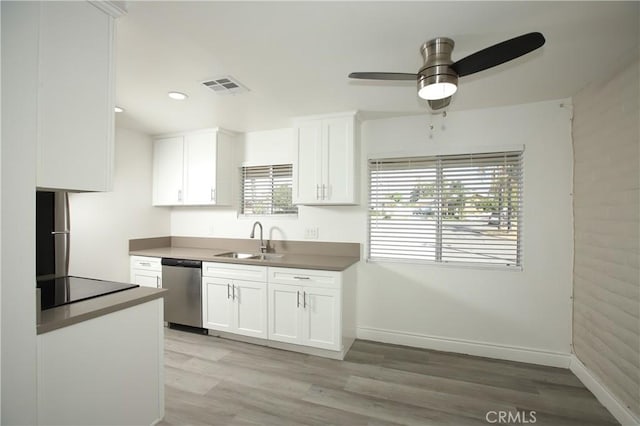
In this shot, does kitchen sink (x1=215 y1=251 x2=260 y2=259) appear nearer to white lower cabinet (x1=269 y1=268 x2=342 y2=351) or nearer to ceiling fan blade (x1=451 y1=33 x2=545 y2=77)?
white lower cabinet (x1=269 y1=268 x2=342 y2=351)

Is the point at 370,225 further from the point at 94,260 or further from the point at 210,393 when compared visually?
the point at 94,260

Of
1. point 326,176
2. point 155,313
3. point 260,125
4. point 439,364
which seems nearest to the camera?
point 155,313

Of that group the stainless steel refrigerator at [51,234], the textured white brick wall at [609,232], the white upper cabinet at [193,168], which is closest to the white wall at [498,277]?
the textured white brick wall at [609,232]

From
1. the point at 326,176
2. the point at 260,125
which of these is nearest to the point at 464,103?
the point at 326,176

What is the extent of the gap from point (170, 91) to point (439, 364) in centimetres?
342

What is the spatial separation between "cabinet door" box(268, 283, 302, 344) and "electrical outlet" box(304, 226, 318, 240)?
0.77 metres

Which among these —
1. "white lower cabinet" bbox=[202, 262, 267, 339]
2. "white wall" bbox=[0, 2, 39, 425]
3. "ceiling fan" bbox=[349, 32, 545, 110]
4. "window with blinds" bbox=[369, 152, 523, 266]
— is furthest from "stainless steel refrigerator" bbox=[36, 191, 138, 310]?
"window with blinds" bbox=[369, 152, 523, 266]

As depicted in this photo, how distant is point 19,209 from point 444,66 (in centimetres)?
210

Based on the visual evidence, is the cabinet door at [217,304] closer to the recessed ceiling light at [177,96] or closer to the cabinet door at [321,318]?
the cabinet door at [321,318]

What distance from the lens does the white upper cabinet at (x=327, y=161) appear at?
3.07m

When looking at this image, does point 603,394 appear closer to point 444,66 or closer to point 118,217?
point 444,66

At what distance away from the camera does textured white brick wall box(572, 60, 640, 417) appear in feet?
6.40

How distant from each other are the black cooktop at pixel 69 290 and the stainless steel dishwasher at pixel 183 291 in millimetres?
1391

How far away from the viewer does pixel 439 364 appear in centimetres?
276
